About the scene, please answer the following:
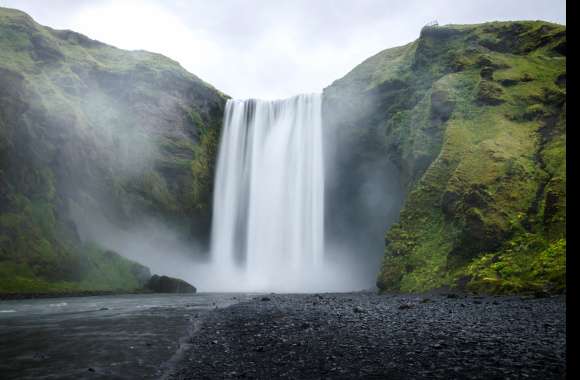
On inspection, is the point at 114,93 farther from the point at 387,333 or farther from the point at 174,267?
the point at 387,333

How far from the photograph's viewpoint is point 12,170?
42.2 meters

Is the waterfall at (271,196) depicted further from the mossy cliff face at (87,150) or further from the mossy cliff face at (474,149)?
the mossy cliff face at (474,149)

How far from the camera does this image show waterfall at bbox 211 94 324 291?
5438 centimetres

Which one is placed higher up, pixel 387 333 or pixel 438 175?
pixel 438 175

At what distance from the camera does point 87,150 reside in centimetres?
5238

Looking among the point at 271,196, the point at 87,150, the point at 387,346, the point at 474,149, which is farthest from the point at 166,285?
the point at 387,346

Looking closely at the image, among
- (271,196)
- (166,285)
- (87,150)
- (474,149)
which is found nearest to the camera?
(474,149)

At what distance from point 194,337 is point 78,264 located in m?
34.0

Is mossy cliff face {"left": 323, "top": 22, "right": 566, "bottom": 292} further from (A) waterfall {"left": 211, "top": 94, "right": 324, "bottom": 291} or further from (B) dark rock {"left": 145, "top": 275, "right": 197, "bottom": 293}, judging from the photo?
(B) dark rock {"left": 145, "top": 275, "right": 197, "bottom": 293}

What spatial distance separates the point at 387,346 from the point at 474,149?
2860 centimetres

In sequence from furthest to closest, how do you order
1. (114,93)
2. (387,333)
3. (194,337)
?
(114,93) < (194,337) < (387,333)

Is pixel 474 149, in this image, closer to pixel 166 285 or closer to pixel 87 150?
pixel 166 285

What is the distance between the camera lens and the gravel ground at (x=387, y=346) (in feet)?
26.1
